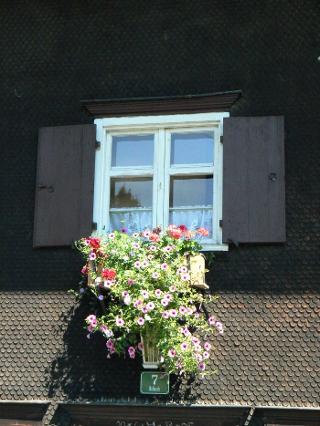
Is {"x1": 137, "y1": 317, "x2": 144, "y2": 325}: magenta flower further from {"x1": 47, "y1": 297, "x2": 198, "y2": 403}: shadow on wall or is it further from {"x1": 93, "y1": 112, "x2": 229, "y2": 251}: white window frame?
{"x1": 93, "y1": 112, "x2": 229, "y2": 251}: white window frame

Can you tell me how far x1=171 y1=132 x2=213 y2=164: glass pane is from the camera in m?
9.46

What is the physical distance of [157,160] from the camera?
371 inches

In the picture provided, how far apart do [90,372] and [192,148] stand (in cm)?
250

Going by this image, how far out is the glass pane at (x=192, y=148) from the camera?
9461 millimetres

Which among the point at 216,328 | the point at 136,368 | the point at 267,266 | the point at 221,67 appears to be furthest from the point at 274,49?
the point at 136,368

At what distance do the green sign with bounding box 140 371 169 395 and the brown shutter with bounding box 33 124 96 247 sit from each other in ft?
5.25

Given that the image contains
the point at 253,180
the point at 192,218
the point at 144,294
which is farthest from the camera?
the point at 192,218

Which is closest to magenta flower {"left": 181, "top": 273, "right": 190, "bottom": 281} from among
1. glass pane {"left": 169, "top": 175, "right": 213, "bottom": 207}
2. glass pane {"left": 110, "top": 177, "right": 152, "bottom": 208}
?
glass pane {"left": 169, "top": 175, "right": 213, "bottom": 207}

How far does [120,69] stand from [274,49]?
5.40 feet

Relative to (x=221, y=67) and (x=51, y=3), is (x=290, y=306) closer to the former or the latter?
(x=221, y=67)

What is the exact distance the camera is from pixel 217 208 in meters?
9.16

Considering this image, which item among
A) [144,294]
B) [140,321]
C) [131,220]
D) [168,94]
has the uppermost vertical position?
[168,94]

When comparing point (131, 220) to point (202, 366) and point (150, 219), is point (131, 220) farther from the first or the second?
point (202, 366)

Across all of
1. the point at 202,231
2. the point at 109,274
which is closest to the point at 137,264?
the point at 109,274
